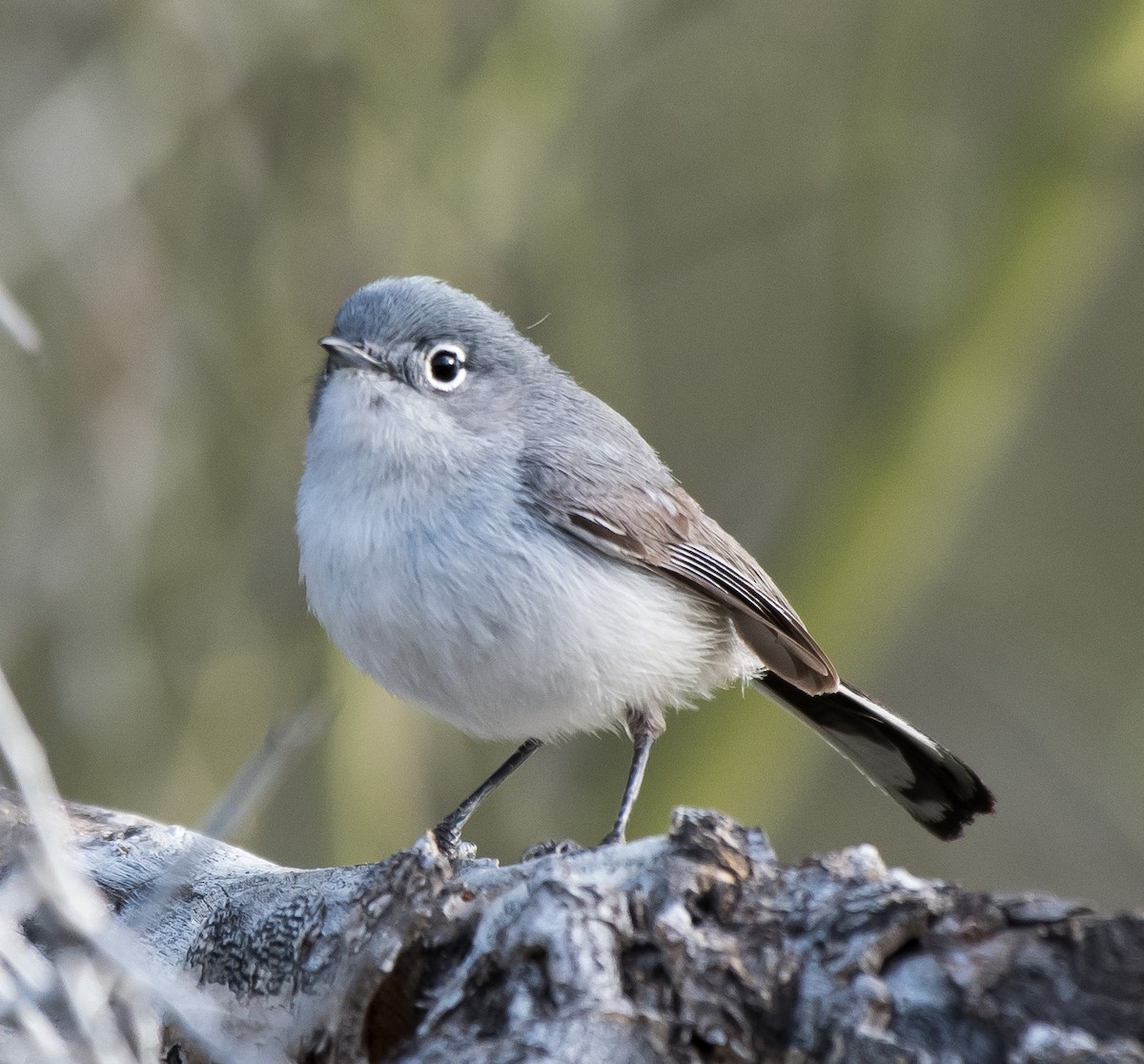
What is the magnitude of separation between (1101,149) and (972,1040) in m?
3.45

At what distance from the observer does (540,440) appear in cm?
365

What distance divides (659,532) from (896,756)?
0.94 m

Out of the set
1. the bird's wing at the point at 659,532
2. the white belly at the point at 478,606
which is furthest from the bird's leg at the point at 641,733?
the bird's wing at the point at 659,532

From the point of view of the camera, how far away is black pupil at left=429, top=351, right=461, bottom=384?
3.65 m

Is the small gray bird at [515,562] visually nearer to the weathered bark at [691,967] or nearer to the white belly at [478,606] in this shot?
the white belly at [478,606]

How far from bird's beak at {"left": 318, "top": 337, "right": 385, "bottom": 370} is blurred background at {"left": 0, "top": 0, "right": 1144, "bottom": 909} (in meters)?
1.25

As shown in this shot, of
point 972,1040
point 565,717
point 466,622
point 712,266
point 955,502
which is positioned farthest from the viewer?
point 712,266

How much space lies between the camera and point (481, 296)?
5422 millimetres

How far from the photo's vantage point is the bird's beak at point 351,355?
345 cm

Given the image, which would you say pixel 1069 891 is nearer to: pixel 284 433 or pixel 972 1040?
pixel 284 433

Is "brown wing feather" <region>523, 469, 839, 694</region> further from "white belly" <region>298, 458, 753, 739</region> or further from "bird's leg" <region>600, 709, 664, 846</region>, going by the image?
"bird's leg" <region>600, 709, 664, 846</region>

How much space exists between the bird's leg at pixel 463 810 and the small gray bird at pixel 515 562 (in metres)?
0.02

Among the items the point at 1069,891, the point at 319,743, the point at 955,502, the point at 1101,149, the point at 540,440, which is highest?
the point at 1101,149

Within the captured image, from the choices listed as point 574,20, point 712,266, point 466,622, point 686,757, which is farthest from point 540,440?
point 712,266
